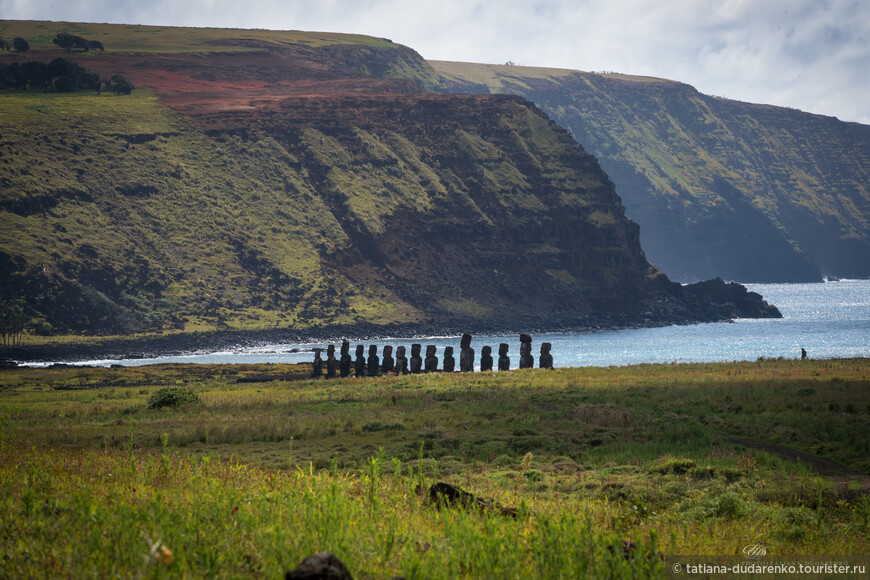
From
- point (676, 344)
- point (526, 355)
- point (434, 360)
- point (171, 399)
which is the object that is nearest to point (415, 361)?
point (434, 360)

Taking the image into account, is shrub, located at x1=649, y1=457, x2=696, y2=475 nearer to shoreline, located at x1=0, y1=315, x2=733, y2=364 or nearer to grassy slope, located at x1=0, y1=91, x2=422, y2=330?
shoreline, located at x1=0, y1=315, x2=733, y2=364

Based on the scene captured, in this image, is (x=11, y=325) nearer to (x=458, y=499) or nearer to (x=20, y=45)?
(x=458, y=499)

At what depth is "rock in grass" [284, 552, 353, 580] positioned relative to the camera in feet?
24.8

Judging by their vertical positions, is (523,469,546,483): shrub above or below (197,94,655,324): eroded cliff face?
below

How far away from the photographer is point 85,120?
134 meters

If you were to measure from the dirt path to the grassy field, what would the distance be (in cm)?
15

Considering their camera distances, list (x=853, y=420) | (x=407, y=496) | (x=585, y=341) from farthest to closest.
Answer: (x=585, y=341), (x=853, y=420), (x=407, y=496)

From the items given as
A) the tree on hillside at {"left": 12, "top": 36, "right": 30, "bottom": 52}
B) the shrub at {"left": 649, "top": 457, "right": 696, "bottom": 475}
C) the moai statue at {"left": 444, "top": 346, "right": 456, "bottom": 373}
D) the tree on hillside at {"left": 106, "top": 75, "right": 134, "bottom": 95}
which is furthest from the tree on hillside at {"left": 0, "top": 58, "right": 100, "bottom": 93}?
the shrub at {"left": 649, "top": 457, "right": 696, "bottom": 475}

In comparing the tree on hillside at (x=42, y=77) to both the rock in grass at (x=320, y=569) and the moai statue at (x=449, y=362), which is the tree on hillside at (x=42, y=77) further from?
the rock in grass at (x=320, y=569)

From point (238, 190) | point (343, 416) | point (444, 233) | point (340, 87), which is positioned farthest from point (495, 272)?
point (343, 416)

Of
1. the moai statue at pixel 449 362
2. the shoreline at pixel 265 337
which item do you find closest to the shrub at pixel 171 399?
the moai statue at pixel 449 362

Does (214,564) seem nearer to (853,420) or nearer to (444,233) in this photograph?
(853,420)

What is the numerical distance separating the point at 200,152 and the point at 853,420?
132m

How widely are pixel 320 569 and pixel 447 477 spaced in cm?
958
